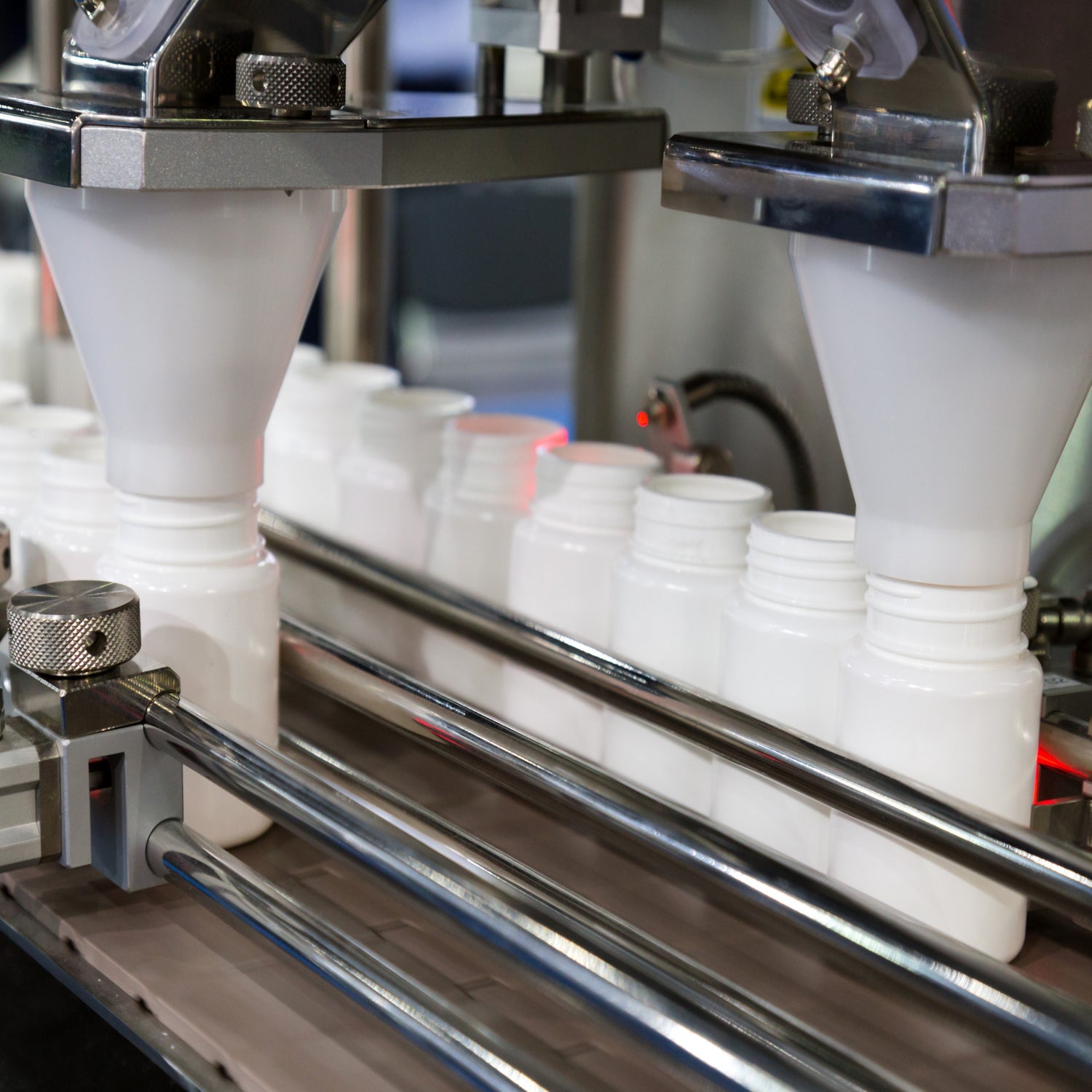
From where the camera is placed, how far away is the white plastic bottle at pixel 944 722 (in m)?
0.59

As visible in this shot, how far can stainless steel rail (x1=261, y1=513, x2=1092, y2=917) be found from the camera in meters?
0.53

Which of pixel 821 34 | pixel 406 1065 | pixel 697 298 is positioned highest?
pixel 821 34

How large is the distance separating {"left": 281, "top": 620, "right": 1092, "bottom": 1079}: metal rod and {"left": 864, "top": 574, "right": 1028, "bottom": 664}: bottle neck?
11 centimetres

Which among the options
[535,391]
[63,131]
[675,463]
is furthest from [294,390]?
[535,391]

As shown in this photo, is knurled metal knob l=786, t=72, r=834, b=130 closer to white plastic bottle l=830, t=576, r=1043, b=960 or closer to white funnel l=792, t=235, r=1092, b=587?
white funnel l=792, t=235, r=1092, b=587

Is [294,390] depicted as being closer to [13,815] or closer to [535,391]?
[13,815]

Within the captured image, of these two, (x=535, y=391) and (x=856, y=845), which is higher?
(x=856, y=845)

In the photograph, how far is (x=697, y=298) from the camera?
112 cm

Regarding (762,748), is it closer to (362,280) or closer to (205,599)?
(205,599)

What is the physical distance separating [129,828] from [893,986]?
0.30 metres

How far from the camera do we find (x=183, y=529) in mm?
681

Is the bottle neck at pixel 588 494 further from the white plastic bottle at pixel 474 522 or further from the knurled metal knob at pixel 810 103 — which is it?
the knurled metal knob at pixel 810 103

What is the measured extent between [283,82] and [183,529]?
0.64 feet

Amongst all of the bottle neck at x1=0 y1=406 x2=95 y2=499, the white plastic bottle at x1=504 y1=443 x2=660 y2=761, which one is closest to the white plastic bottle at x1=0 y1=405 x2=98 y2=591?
the bottle neck at x1=0 y1=406 x2=95 y2=499
